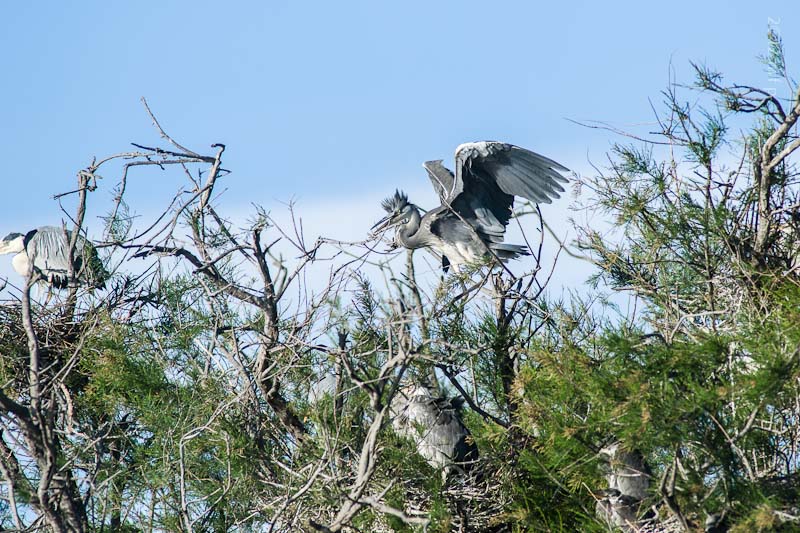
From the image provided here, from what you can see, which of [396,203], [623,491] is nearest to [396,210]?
[396,203]

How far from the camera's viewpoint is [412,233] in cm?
628

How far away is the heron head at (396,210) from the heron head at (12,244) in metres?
3.22

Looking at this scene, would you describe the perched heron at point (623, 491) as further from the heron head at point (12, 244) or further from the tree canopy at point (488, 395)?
the heron head at point (12, 244)

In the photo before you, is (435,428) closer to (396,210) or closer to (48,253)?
(396,210)

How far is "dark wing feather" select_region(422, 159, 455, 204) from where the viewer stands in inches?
239

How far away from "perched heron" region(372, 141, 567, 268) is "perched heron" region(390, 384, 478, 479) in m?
0.84

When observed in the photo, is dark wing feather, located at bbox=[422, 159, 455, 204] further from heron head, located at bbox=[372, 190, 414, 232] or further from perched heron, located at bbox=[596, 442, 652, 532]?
perched heron, located at bbox=[596, 442, 652, 532]

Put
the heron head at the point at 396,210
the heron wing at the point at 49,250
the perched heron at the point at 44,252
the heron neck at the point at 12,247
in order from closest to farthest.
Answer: the heron head at the point at 396,210 → the perched heron at the point at 44,252 → the heron wing at the point at 49,250 → the heron neck at the point at 12,247

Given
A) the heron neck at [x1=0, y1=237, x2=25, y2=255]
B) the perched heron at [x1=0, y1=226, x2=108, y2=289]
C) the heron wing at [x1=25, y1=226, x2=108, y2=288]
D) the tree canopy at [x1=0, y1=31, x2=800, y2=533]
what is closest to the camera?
the tree canopy at [x1=0, y1=31, x2=800, y2=533]

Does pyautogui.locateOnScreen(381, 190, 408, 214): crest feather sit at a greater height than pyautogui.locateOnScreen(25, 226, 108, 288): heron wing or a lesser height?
lesser

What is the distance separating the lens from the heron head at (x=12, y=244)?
8.49 meters

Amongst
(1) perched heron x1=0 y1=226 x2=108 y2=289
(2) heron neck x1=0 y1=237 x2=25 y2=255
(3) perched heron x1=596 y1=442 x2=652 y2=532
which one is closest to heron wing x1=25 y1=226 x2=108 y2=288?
(1) perched heron x1=0 y1=226 x2=108 y2=289

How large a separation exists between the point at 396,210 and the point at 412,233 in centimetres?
16

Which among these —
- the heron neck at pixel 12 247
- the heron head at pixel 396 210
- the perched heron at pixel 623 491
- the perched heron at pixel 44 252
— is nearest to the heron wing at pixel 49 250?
the perched heron at pixel 44 252
